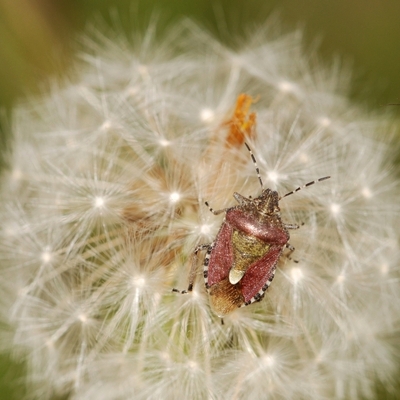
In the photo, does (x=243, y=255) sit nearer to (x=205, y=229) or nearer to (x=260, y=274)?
(x=260, y=274)

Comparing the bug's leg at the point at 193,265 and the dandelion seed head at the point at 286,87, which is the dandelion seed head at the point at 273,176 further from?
the dandelion seed head at the point at 286,87

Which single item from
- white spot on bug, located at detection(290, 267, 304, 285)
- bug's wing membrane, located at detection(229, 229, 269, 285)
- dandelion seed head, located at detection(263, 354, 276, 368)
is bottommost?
dandelion seed head, located at detection(263, 354, 276, 368)

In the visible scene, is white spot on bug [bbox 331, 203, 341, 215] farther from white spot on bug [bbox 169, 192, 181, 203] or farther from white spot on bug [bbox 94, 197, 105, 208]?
white spot on bug [bbox 94, 197, 105, 208]

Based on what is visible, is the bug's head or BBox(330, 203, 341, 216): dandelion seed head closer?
the bug's head

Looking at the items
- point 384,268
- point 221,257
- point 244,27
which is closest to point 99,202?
point 221,257

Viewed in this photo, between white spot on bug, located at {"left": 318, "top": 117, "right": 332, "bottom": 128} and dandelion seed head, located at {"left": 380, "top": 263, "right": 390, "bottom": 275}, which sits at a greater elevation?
white spot on bug, located at {"left": 318, "top": 117, "right": 332, "bottom": 128}

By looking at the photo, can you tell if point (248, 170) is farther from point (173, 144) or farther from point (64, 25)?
point (64, 25)

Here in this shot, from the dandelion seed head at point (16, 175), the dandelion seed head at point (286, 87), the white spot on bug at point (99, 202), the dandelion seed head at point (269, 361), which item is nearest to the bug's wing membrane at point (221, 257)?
the dandelion seed head at point (269, 361)

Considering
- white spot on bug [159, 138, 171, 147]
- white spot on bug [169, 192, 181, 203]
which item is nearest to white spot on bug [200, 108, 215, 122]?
white spot on bug [159, 138, 171, 147]
